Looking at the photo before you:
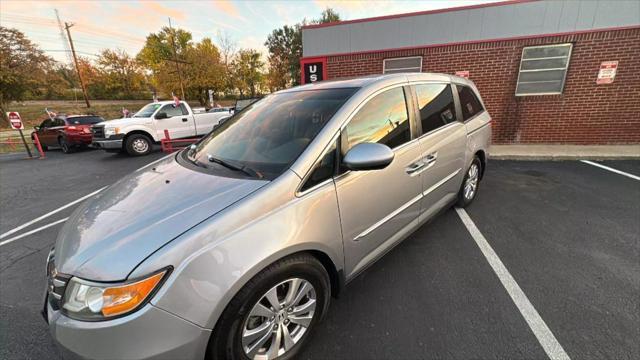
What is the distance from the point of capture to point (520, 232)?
3199mm

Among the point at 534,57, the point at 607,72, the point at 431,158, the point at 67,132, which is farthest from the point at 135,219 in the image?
the point at 67,132

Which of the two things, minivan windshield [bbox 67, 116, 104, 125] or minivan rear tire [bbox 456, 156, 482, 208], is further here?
minivan windshield [bbox 67, 116, 104, 125]

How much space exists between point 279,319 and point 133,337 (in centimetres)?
73

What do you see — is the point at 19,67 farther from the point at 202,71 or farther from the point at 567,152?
the point at 567,152

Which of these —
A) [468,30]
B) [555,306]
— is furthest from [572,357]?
[468,30]

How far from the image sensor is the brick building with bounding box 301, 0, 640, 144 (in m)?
6.95

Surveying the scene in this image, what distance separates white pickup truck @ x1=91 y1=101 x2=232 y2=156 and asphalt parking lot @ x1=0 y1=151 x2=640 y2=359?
17.1ft

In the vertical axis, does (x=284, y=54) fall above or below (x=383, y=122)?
above

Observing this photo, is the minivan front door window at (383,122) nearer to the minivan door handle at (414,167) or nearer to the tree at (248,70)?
the minivan door handle at (414,167)

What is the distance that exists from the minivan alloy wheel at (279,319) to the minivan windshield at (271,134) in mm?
683

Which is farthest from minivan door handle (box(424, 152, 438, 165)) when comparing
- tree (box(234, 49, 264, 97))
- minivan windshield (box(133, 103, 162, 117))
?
tree (box(234, 49, 264, 97))

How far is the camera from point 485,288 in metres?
2.31

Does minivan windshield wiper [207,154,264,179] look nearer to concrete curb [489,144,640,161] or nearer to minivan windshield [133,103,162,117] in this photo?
concrete curb [489,144,640,161]

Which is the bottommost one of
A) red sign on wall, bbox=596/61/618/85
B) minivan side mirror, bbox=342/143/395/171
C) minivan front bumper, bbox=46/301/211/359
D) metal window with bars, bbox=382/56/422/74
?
minivan front bumper, bbox=46/301/211/359
